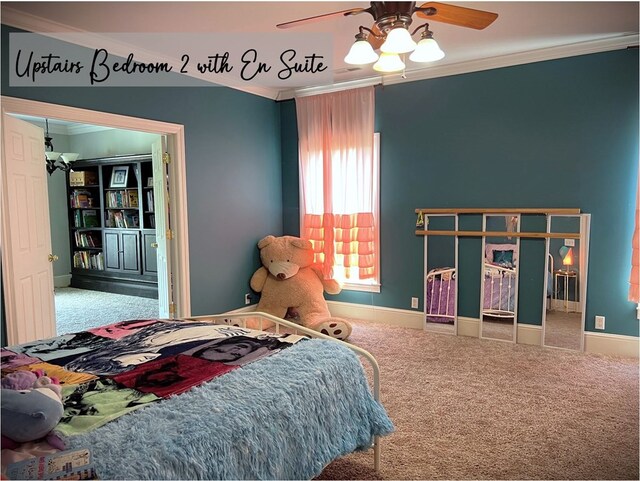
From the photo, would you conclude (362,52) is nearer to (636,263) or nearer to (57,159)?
(636,263)

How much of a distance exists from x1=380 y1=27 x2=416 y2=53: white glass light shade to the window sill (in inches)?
121

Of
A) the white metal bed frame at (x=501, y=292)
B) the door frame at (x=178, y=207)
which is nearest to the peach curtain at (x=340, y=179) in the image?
the white metal bed frame at (x=501, y=292)

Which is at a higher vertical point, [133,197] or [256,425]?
[133,197]

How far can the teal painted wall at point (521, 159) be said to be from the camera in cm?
366

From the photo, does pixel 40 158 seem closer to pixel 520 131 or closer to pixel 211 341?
pixel 211 341

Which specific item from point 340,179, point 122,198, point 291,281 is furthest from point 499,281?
point 122,198

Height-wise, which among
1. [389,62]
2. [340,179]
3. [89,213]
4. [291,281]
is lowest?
[291,281]

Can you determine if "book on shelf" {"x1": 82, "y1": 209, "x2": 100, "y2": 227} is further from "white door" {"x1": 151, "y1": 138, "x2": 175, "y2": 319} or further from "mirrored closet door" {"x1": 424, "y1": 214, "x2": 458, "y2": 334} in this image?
"mirrored closet door" {"x1": 424, "y1": 214, "x2": 458, "y2": 334}

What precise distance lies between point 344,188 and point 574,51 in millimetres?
2401

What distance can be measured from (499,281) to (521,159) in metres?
1.14

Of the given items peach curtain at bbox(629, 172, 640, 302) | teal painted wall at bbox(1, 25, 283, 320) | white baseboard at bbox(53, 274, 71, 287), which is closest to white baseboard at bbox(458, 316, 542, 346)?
peach curtain at bbox(629, 172, 640, 302)

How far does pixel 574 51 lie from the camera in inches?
147

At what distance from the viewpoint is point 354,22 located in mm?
3266

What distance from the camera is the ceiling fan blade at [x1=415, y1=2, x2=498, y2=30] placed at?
215cm
